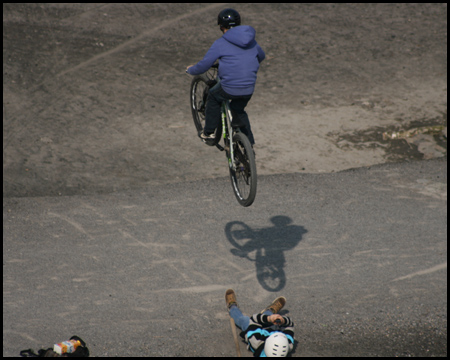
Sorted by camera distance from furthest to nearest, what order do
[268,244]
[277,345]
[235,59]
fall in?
1. [268,244]
2. [277,345]
3. [235,59]

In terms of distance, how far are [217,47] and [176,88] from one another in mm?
11458

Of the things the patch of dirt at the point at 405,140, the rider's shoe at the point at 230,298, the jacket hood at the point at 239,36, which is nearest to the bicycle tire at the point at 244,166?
the jacket hood at the point at 239,36

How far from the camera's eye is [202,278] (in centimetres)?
1330

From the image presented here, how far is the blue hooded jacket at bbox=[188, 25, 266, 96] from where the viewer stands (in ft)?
27.2

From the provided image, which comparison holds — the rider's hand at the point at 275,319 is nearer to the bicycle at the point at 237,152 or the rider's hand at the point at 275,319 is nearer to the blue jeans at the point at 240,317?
the blue jeans at the point at 240,317

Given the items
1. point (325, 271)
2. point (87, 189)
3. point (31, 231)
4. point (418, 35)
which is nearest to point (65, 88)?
point (87, 189)

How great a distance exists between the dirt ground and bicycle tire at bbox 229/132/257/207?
680cm

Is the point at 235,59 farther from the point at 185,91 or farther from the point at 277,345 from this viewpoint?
the point at 185,91

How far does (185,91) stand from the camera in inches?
766

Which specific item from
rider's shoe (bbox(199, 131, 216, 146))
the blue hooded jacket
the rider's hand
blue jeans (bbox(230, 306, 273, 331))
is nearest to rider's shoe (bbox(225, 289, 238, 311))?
blue jeans (bbox(230, 306, 273, 331))

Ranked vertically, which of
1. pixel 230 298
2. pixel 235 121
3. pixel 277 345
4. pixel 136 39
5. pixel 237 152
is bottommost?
pixel 230 298

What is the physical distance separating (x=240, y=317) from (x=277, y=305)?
860mm

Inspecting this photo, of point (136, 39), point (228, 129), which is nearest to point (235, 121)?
point (228, 129)

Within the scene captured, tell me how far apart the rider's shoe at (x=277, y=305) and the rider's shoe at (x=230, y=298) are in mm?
704
